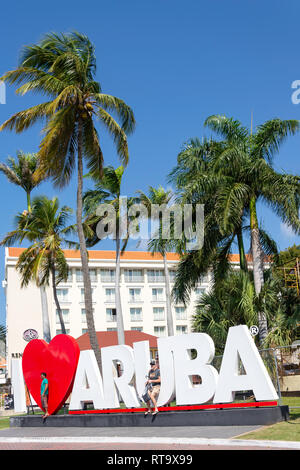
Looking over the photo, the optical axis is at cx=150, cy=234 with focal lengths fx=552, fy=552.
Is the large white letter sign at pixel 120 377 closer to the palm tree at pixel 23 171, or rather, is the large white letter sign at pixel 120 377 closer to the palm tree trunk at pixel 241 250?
the palm tree trunk at pixel 241 250

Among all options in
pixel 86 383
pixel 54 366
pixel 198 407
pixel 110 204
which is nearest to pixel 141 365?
pixel 198 407

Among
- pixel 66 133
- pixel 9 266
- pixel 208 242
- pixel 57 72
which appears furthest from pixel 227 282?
pixel 9 266

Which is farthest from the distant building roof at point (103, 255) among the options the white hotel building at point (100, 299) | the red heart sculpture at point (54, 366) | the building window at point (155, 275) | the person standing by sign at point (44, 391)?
the person standing by sign at point (44, 391)

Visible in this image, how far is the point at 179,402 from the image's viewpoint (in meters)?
14.1

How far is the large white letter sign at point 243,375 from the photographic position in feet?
41.8

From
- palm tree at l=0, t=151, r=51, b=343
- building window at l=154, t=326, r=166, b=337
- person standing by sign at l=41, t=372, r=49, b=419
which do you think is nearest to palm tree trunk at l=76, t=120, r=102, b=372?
person standing by sign at l=41, t=372, r=49, b=419

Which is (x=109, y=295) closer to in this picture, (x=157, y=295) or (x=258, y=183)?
(x=157, y=295)

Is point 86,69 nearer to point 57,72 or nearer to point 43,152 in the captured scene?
point 57,72

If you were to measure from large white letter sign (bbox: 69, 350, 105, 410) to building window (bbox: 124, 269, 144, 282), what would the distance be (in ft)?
169

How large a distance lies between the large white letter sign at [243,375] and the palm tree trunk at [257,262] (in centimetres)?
854

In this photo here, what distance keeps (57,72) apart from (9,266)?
1775 inches

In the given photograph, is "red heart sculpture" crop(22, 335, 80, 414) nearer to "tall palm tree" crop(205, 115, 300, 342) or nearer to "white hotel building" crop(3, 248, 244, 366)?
"tall palm tree" crop(205, 115, 300, 342)

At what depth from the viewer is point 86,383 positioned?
→ 663 inches

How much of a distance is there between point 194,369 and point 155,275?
185ft
